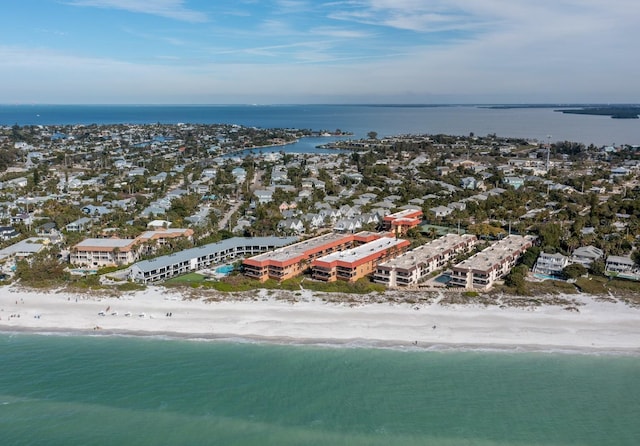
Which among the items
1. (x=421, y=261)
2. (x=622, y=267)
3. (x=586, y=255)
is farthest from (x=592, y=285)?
(x=421, y=261)

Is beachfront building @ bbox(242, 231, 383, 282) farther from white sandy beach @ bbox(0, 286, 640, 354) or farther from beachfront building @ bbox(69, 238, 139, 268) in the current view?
beachfront building @ bbox(69, 238, 139, 268)

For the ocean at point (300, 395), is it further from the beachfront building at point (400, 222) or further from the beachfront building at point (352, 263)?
the beachfront building at point (400, 222)

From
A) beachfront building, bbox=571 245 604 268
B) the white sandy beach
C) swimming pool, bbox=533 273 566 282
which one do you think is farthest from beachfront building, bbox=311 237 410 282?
beachfront building, bbox=571 245 604 268

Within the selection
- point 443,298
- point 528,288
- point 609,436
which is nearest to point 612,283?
point 528,288

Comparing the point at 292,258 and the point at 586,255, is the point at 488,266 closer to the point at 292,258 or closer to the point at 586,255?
the point at 586,255

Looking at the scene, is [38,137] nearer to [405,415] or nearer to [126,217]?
[126,217]
